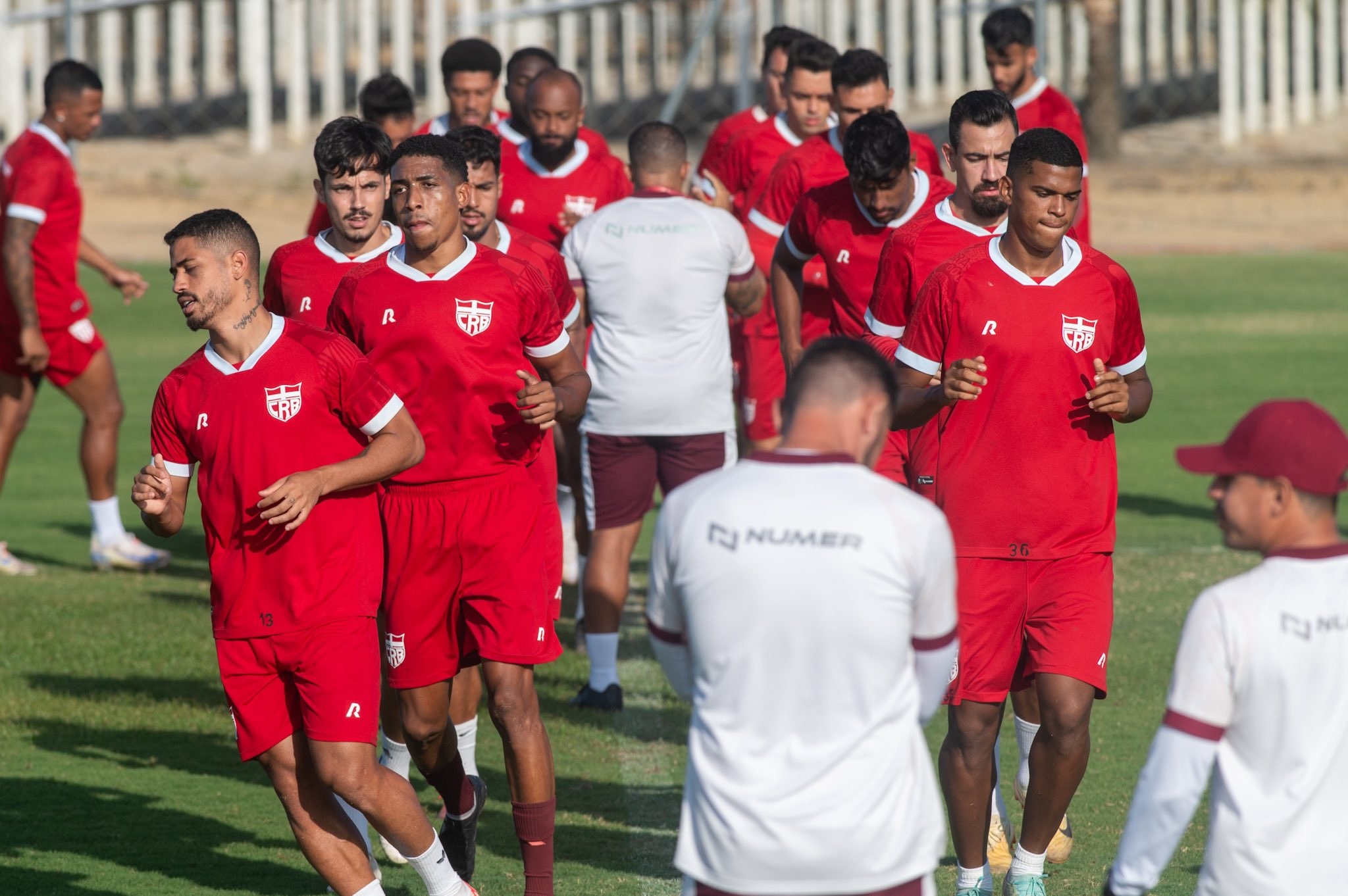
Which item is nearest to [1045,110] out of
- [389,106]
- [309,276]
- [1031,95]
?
[1031,95]

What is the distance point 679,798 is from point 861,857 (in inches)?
138

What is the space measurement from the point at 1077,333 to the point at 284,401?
7.91 feet

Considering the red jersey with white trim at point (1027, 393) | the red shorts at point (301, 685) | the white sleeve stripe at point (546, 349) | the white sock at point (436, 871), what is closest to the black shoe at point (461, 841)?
the white sock at point (436, 871)

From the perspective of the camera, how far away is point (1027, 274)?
585 centimetres

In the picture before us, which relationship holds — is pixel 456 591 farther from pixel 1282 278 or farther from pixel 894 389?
pixel 1282 278

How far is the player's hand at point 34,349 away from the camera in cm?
1120

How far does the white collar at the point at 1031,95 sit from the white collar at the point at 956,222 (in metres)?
3.64

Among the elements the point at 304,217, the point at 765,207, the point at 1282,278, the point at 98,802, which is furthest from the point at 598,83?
the point at 98,802

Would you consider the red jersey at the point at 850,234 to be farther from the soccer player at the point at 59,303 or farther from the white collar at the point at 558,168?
the soccer player at the point at 59,303

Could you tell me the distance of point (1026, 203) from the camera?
19.0 feet

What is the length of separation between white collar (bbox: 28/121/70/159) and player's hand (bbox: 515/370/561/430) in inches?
250

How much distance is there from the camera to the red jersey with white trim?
19.1 ft

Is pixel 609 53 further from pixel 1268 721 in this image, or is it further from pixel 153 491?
pixel 1268 721

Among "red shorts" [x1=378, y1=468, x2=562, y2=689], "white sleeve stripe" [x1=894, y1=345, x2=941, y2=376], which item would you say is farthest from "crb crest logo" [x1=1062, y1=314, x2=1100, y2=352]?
"red shorts" [x1=378, y1=468, x2=562, y2=689]
